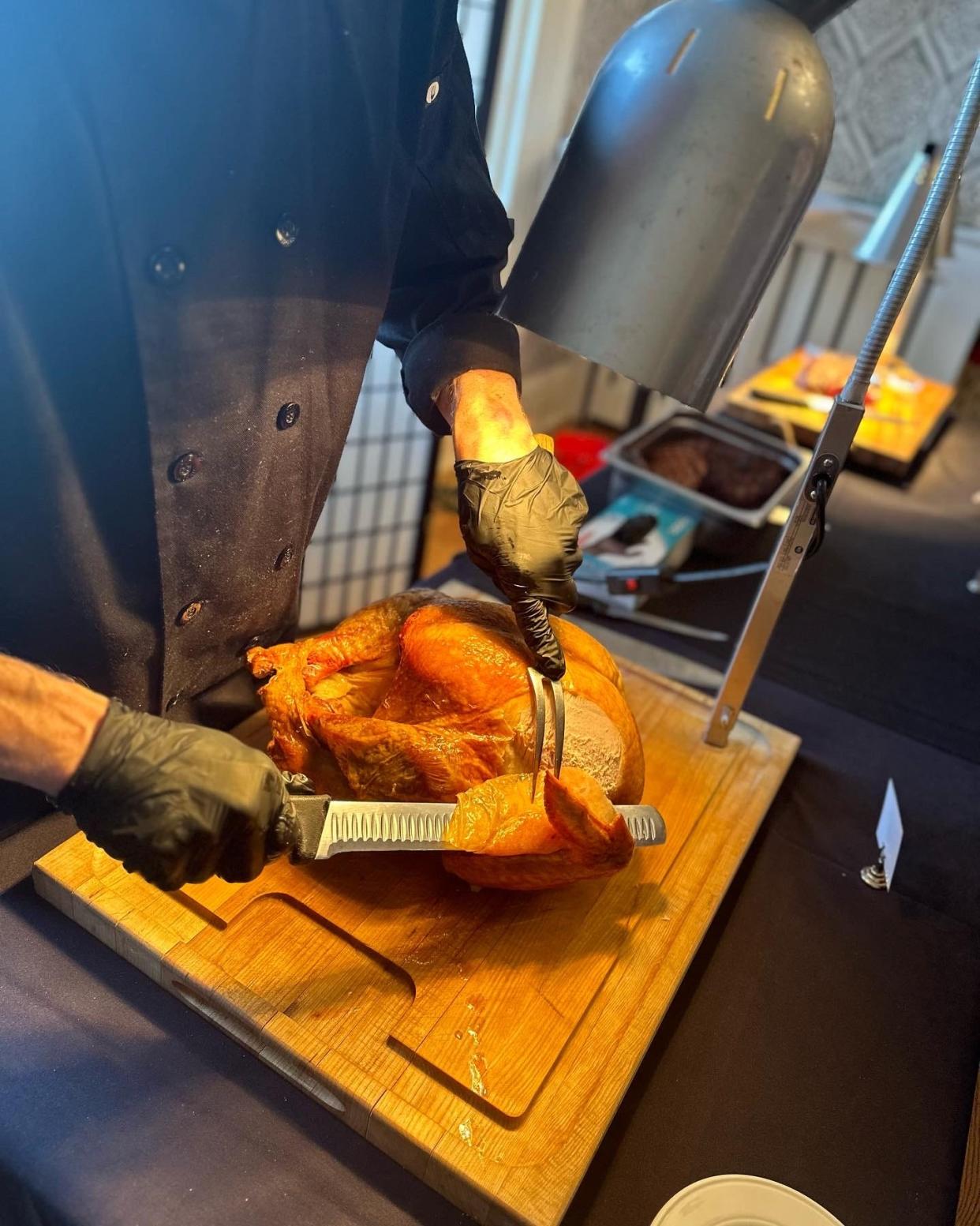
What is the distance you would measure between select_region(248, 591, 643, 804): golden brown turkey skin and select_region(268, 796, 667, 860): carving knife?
91 millimetres

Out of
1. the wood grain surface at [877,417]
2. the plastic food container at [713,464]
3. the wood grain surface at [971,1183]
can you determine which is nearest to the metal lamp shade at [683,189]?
the wood grain surface at [971,1183]

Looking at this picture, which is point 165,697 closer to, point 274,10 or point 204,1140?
point 204,1140

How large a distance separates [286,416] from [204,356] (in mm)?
159

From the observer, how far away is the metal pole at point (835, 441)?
3.68 feet

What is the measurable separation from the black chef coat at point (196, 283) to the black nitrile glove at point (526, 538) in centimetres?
21

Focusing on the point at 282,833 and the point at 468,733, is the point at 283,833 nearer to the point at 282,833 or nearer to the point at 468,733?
the point at 282,833

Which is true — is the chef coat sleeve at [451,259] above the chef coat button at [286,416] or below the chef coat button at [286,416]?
above

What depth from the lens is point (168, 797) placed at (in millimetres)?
885

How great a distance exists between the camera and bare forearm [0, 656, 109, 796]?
83 cm

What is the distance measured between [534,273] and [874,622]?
1403 millimetres

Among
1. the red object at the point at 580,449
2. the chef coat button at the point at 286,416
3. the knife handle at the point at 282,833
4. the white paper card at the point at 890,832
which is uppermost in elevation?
the chef coat button at the point at 286,416

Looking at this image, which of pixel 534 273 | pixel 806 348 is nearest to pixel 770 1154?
pixel 534 273

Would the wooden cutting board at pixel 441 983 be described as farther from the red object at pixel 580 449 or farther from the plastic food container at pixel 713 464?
the red object at pixel 580 449

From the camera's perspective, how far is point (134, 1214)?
906mm
